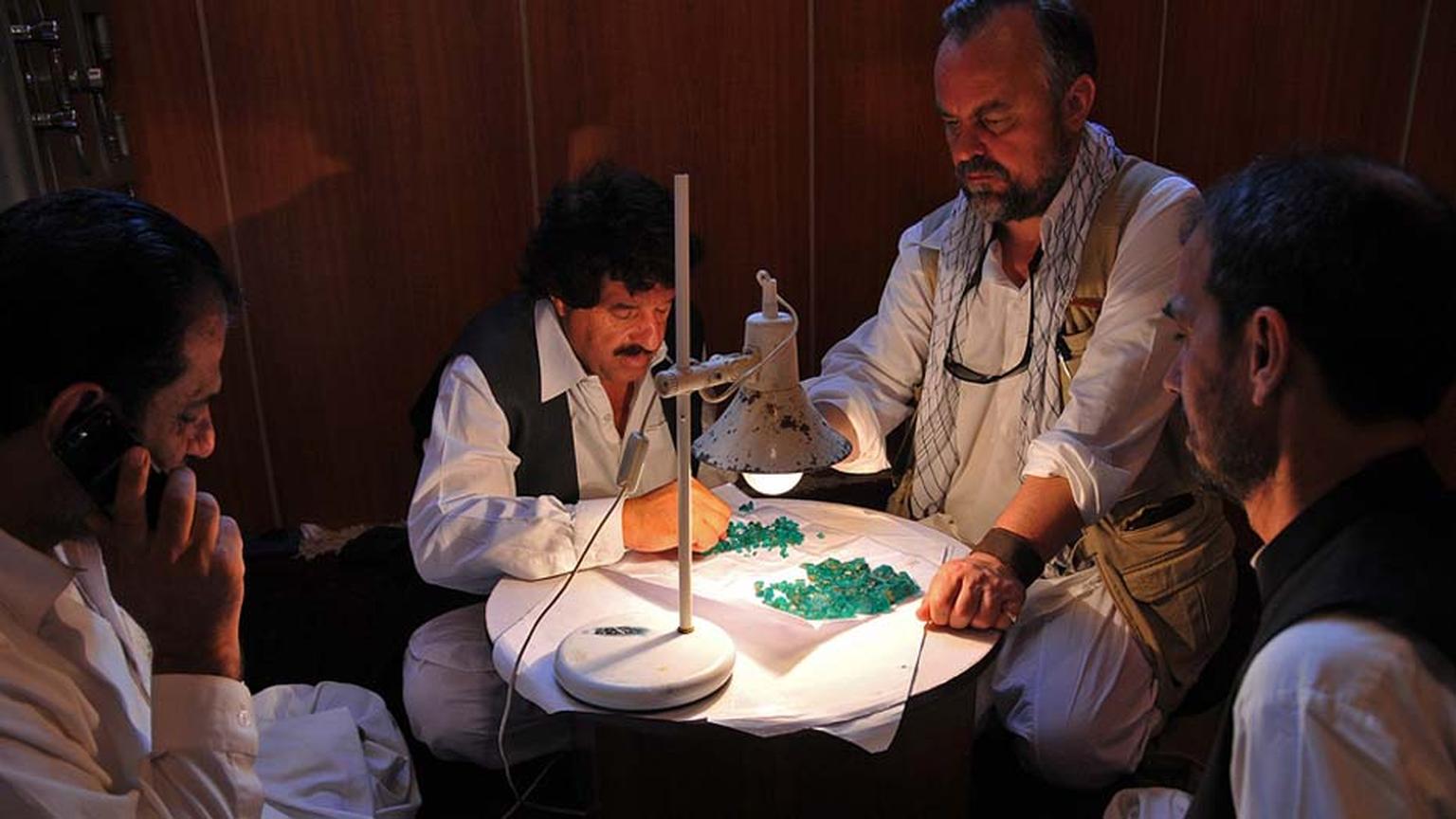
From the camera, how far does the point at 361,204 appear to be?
3545mm

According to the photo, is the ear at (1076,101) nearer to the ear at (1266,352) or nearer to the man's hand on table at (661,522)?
the man's hand on table at (661,522)

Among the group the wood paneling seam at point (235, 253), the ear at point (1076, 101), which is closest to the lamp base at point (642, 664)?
the ear at point (1076, 101)

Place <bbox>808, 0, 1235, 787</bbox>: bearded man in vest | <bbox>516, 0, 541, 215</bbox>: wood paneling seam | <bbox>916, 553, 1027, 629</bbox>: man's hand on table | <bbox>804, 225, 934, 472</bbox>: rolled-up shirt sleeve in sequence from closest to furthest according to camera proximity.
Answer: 1. <bbox>916, 553, 1027, 629</bbox>: man's hand on table
2. <bbox>808, 0, 1235, 787</bbox>: bearded man in vest
3. <bbox>804, 225, 934, 472</bbox>: rolled-up shirt sleeve
4. <bbox>516, 0, 541, 215</bbox>: wood paneling seam

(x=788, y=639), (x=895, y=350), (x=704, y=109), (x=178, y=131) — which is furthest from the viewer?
(x=704, y=109)

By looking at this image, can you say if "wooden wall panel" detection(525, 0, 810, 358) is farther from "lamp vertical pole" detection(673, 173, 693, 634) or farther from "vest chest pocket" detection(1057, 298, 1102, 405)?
"lamp vertical pole" detection(673, 173, 693, 634)

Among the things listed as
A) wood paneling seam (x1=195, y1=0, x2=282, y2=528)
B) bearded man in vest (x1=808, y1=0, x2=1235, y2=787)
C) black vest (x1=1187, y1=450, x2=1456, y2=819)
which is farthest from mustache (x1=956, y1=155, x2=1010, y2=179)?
wood paneling seam (x1=195, y1=0, x2=282, y2=528)

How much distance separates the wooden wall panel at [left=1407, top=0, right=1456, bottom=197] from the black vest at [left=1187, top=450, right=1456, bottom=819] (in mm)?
2723

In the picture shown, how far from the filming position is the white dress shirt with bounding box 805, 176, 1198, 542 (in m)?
2.16

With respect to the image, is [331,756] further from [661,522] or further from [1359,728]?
[1359,728]

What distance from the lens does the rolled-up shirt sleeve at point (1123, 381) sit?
6.95 feet

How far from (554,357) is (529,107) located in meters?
1.49

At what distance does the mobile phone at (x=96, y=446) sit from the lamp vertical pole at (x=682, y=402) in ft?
2.16

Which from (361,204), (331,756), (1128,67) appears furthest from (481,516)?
(1128,67)

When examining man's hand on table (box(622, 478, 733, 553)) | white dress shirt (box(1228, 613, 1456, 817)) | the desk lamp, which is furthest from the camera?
man's hand on table (box(622, 478, 733, 553))
